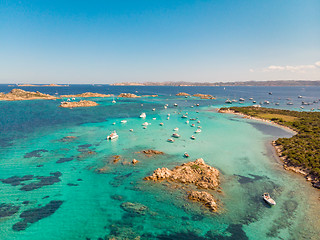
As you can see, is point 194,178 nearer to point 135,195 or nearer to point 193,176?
point 193,176

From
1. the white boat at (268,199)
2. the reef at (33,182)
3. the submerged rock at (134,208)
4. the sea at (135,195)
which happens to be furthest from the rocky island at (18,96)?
the white boat at (268,199)

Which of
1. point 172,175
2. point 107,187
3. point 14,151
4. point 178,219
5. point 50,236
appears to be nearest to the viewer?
point 50,236

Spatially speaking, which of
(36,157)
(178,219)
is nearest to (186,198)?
(178,219)

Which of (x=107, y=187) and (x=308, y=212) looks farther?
(x=107, y=187)

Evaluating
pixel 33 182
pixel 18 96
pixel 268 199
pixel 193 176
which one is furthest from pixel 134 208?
pixel 18 96

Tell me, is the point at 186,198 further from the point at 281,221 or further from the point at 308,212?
the point at 308,212

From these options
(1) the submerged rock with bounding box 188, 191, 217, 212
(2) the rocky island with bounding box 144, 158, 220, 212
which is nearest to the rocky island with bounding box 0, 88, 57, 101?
(2) the rocky island with bounding box 144, 158, 220, 212

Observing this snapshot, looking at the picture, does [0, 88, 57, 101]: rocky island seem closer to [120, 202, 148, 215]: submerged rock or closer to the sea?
the sea
